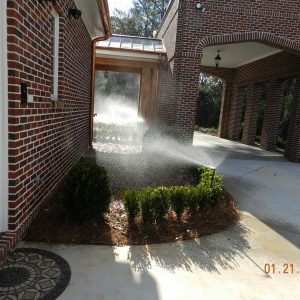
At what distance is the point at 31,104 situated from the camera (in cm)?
366

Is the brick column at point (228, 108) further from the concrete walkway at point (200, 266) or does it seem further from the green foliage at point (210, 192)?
the concrete walkway at point (200, 266)

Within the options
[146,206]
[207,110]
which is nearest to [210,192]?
[146,206]

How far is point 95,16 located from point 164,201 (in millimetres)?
5039

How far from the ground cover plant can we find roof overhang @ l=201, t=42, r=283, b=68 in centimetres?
795

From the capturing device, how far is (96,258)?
3506 mm

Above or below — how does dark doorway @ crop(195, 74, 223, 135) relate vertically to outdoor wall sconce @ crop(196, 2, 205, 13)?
below

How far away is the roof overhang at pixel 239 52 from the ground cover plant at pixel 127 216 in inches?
313

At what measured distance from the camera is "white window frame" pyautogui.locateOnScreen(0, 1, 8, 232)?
298 centimetres

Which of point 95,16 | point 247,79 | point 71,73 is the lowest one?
point 71,73

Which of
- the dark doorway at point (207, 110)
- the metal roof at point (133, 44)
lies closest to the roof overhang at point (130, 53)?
the metal roof at point (133, 44)

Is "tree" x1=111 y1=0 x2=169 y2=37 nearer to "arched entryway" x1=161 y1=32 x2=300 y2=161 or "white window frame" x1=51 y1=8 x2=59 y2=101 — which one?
"arched entryway" x1=161 y1=32 x2=300 y2=161

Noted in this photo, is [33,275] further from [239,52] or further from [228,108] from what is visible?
[228,108]

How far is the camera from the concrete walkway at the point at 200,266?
118 inches

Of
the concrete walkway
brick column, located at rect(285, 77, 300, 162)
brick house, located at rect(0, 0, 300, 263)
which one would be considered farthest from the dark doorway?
the concrete walkway
